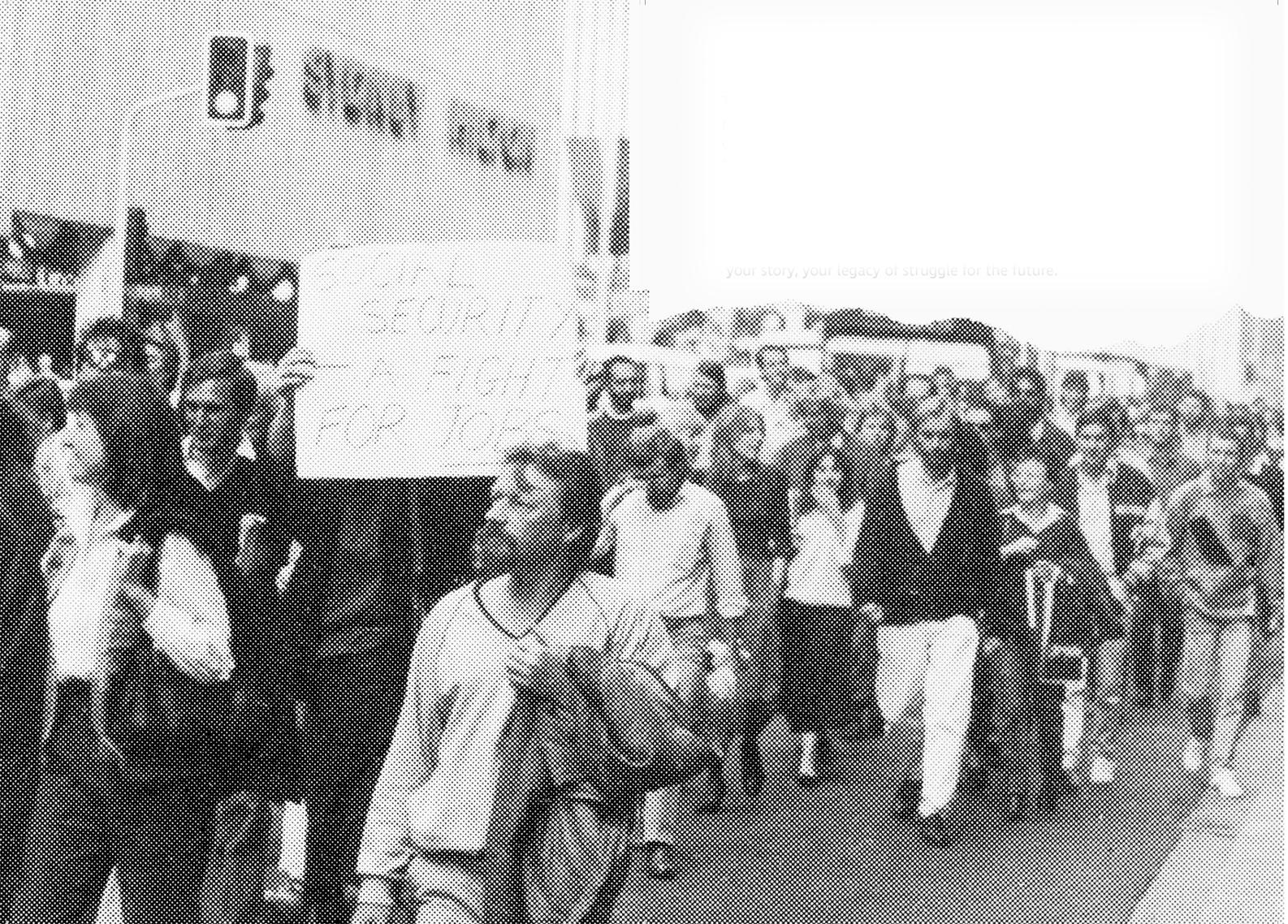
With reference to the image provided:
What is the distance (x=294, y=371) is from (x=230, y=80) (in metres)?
0.22

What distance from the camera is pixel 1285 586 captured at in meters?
1.06

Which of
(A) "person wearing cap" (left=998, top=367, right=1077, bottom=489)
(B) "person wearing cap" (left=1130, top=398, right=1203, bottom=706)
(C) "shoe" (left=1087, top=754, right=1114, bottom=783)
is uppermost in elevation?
(A) "person wearing cap" (left=998, top=367, right=1077, bottom=489)

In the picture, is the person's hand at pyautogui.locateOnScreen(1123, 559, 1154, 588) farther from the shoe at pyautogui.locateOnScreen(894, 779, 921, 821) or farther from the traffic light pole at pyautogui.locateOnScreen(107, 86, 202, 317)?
the traffic light pole at pyautogui.locateOnScreen(107, 86, 202, 317)

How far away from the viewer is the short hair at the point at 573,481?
1.07m

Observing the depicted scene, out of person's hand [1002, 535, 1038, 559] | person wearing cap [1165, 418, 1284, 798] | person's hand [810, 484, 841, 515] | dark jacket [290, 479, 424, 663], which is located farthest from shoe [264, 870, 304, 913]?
person wearing cap [1165, 418, 1284, 798]

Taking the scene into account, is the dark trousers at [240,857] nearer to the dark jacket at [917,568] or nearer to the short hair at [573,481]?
the short hair at [573,481]

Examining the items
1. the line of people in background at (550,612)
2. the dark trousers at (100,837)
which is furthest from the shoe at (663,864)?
the dark trousers at (100,837)

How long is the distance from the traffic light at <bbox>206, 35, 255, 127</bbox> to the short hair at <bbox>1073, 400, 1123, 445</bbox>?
65 centimetres

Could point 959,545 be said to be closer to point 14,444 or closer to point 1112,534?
point 1112,534

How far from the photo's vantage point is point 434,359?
3.55 feet

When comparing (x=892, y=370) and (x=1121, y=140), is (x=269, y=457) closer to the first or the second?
(x=892, y=370)

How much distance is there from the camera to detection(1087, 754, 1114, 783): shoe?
1070mm

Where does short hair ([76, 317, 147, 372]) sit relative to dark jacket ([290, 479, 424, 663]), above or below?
above

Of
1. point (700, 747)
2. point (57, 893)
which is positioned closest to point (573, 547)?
point (700, 747)
